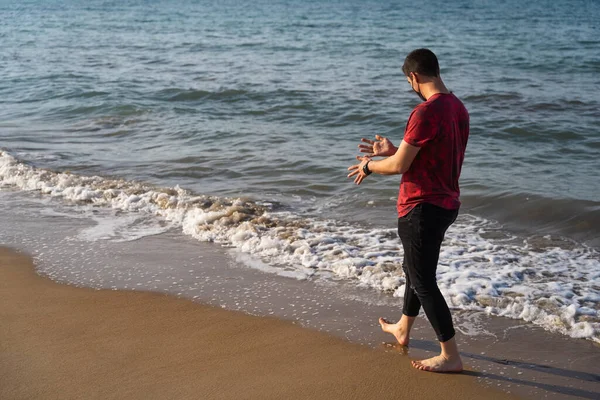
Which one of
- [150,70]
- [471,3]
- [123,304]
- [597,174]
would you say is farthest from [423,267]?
[471,3]

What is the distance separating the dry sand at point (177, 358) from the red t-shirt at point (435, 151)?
40.8 inches

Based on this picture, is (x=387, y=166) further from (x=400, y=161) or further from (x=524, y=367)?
(x=524, y=367)

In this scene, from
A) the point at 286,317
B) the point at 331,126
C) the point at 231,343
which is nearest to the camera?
the point at 231,343

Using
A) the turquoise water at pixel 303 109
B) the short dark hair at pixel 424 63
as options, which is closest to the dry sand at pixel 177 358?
the short dark hair at pixel 424 63

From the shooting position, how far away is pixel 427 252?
4.05m

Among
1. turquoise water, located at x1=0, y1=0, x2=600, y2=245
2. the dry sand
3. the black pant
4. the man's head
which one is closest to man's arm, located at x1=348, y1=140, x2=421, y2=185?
the black pant

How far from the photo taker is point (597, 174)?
936 cm

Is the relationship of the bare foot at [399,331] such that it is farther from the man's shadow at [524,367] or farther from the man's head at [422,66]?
the man's head at [422,66]

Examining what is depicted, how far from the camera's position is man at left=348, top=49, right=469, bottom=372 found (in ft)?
12.6

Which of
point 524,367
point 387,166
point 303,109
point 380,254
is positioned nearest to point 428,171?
point 387,166

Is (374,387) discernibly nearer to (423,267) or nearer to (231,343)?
(423,267)

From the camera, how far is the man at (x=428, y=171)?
383cm

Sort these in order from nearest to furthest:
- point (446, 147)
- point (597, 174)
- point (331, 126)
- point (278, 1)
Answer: point (446, 147), point (597, 174), point (331, 126), point (278, 1)

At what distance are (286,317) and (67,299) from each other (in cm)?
168
